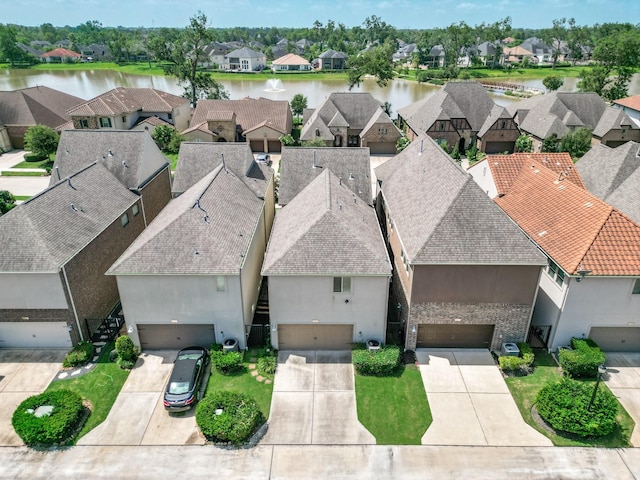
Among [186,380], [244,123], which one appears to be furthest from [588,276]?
[244,123]

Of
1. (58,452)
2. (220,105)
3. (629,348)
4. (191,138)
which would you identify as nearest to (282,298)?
(58,452)

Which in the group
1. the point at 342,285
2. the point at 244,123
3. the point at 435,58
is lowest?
the point at 342,285

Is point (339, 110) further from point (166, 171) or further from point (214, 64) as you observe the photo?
point (214, 64)

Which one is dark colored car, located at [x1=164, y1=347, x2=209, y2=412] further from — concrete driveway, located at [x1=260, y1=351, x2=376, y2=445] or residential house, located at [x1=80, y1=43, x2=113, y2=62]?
residential house, located at [x1=80, y1=43, x2=113, y2=62]

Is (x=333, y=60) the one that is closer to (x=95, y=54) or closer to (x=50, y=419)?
(x=95, y=54)

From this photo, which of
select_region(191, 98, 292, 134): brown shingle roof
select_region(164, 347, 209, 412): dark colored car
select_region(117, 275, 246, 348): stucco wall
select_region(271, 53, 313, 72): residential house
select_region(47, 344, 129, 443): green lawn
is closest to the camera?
select_region(164, 347, 209, 412): dark colored car

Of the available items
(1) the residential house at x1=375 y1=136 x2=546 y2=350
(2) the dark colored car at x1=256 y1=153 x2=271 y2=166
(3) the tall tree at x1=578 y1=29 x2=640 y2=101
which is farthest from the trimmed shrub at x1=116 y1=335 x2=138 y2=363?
(3) the tall tree at x1=578 y1=29 x2=640 y2=101
